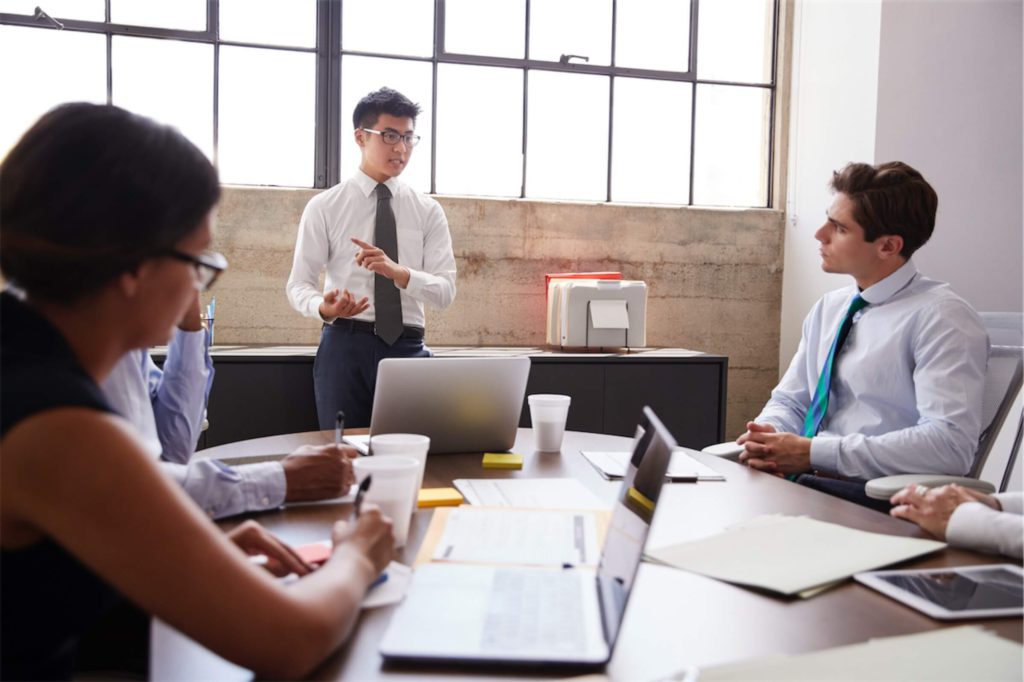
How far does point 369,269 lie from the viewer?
2.97 metres

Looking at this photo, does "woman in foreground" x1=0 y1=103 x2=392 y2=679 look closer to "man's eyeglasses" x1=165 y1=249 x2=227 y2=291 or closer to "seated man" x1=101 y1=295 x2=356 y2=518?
"man's eyeglasses" x1=165 y1=249 x2=227 y2=291

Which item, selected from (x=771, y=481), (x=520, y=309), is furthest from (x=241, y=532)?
(x=520, y=309)

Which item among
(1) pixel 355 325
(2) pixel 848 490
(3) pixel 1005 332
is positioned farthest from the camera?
(1) pixel 355 325

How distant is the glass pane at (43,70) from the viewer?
150 inches

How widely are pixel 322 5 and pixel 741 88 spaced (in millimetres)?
2375

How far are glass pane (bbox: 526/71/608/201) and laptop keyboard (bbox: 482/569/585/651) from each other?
363cm

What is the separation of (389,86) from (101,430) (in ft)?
12.4

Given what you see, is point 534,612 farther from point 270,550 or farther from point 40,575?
point 40,575

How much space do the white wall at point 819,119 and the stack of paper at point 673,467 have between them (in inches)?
106

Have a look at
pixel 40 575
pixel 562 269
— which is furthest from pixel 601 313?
pixel 40 575

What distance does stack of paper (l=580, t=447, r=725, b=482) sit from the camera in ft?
5.51

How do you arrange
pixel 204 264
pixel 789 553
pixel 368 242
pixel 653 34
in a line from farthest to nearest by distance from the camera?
pixel 653 34, pixel 368 242, pixel 789 553, pixel 204 264

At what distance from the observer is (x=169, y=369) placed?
1.70m

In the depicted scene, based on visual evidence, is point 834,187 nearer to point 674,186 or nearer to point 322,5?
point 674,186
